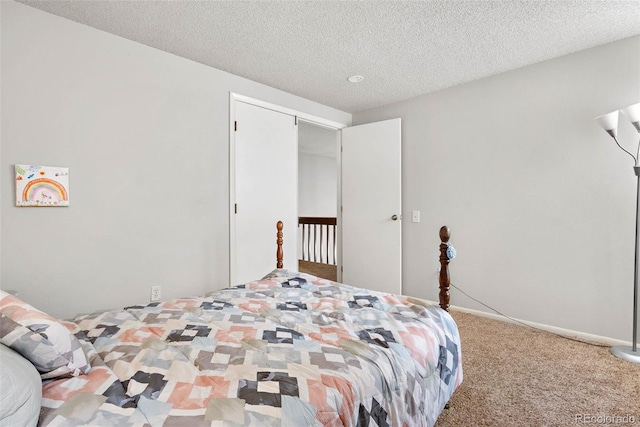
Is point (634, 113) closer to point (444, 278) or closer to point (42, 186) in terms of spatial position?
point (444, 278)

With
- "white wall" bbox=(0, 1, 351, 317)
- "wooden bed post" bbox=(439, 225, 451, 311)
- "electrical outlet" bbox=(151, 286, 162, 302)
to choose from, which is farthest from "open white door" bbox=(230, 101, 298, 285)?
"wooden bed post" bbox=(439, 225, 451, 311)

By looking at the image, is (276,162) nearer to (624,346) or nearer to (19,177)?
(19,177)

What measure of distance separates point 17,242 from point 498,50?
12.7ft

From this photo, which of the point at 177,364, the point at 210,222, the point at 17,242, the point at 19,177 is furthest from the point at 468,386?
the point at 19,177

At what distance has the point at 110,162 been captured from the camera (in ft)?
7.97

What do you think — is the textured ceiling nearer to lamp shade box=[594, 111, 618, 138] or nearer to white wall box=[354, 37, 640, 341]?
white wall box=[354, 37, 640, 341]

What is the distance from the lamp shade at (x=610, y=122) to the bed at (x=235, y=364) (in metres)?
2.03

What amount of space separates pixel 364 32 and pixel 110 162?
219 centimetres

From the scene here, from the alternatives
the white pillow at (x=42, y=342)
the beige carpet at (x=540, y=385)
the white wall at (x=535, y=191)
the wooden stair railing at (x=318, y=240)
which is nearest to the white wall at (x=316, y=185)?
the wooden stair railing at (x=318, y=240)

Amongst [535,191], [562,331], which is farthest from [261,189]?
[562,331]

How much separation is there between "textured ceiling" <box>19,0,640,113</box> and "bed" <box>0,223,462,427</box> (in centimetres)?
193

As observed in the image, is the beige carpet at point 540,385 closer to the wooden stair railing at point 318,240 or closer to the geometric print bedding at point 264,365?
the geometric print bedding at point 264,365

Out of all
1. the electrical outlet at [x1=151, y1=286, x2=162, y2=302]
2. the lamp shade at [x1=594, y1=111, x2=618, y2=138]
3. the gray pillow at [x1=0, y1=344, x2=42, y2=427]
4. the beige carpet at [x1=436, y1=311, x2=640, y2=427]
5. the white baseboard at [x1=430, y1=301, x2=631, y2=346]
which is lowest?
the beige carpet at [x1=436, y1=311, x2=640, y2=427]

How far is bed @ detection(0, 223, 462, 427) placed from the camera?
A: 2.83 ft
